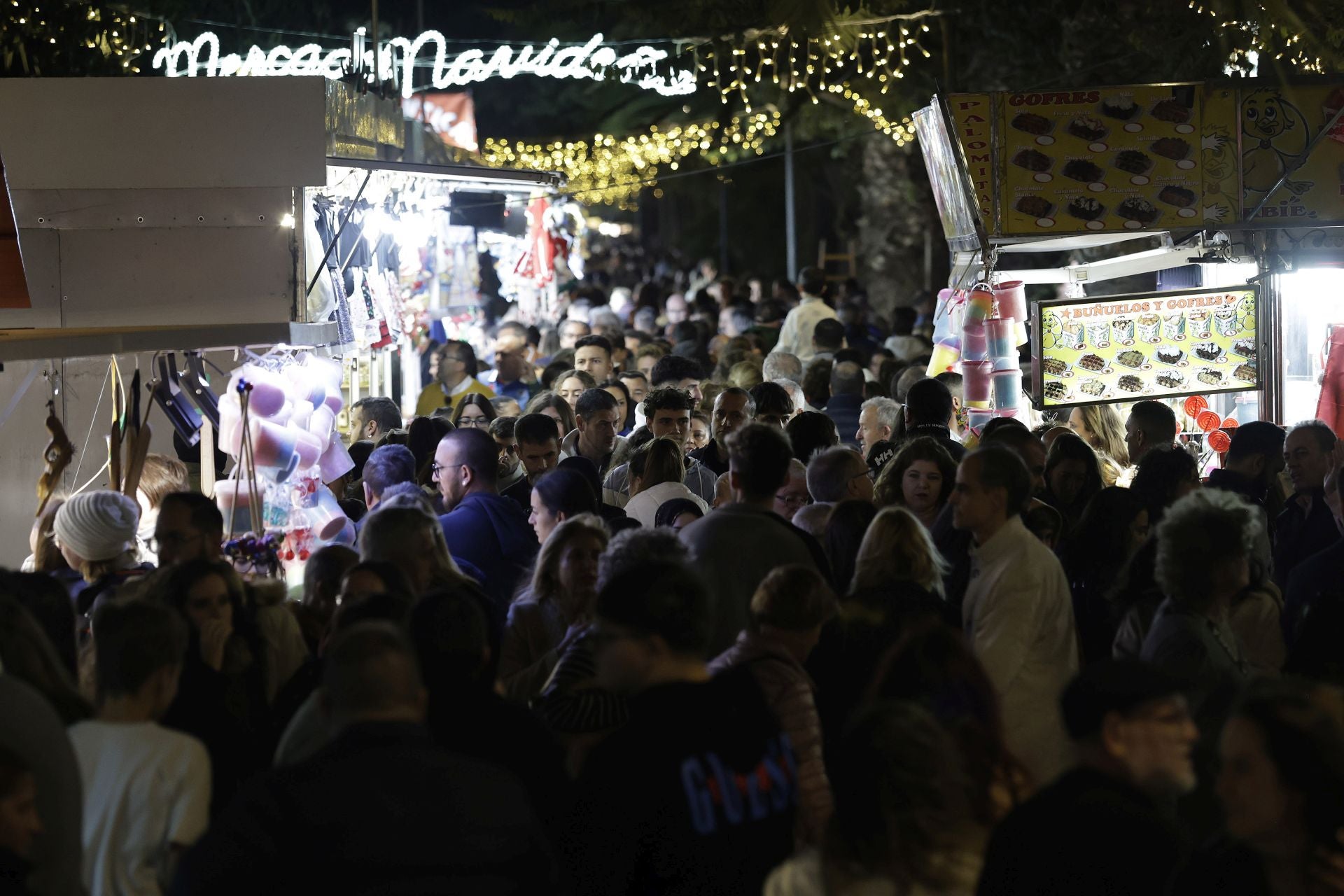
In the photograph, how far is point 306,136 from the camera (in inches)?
383

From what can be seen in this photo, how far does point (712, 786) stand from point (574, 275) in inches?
911

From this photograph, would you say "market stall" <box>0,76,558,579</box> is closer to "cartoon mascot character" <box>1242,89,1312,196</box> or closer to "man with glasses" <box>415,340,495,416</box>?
"man with glasses" <box>415,340,495,416</box>

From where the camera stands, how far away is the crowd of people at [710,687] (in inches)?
→ 133

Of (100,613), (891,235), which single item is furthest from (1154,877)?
(891,235)

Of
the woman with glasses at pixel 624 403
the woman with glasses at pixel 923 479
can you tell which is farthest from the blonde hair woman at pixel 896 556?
the woman with glasses at pixel 624 403

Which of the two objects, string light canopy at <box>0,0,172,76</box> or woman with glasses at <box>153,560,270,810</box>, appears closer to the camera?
woman with glasses at <box>153,560,270,810</box>

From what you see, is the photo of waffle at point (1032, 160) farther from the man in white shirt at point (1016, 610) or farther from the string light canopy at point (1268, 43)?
the man in white shirt at point (1016, 610)

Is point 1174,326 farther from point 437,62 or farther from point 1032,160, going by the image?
point 437,62

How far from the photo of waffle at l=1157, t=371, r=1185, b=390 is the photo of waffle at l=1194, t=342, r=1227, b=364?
18 centimetres

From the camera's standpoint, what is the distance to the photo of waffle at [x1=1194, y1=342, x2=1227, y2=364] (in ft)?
34.8

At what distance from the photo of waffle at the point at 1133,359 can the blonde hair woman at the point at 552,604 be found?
5660 mm

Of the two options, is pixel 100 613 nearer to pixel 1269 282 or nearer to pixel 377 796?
pixel 377 796

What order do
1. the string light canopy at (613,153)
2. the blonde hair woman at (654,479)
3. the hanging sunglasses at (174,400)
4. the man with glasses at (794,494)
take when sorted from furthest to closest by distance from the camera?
the string light canopy at (613,153), the hanging sunglasses at (174,400), the man with glasses at (794,494), the blonde hair woman at (654,479)

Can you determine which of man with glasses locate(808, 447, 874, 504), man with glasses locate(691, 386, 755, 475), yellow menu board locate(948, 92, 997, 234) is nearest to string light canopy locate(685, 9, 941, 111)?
yellow menu board locate(948, 92, 997, 234)
